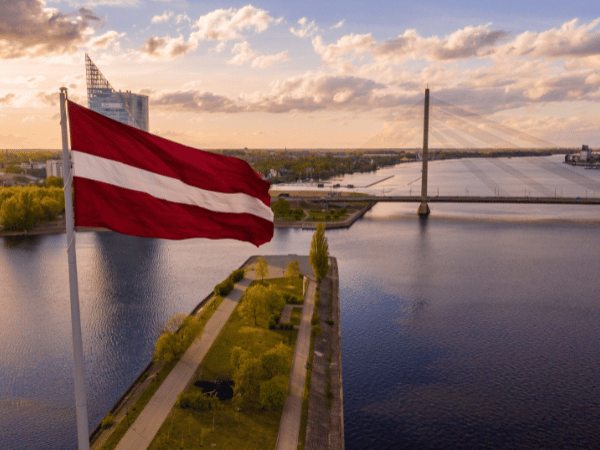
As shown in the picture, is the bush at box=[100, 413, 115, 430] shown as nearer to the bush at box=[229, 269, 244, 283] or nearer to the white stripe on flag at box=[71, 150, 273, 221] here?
the white stripe on flag at box=[71, 150, 273, 221]

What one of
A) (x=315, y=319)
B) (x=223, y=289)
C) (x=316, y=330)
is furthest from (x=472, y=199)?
(x=316, y=330)

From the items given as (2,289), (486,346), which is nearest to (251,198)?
(486,346)

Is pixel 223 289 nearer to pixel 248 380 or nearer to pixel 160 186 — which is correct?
pixel 248 380

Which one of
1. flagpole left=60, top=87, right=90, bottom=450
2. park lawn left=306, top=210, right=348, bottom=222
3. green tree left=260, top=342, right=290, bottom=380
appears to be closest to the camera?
flagpole left=60, top=87, right=90, bottom=450

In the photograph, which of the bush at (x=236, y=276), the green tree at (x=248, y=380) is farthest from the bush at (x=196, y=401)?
the bush at (x=236, y=276)

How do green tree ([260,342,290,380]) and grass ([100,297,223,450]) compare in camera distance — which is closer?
grass ([100,297,223,450])

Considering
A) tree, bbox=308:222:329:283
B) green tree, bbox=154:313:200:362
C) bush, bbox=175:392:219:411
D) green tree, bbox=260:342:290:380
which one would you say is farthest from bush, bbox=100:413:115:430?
tree, bbox=308:222:329:283

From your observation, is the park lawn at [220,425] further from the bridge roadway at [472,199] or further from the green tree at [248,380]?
the bridge roadway at [472,199]
